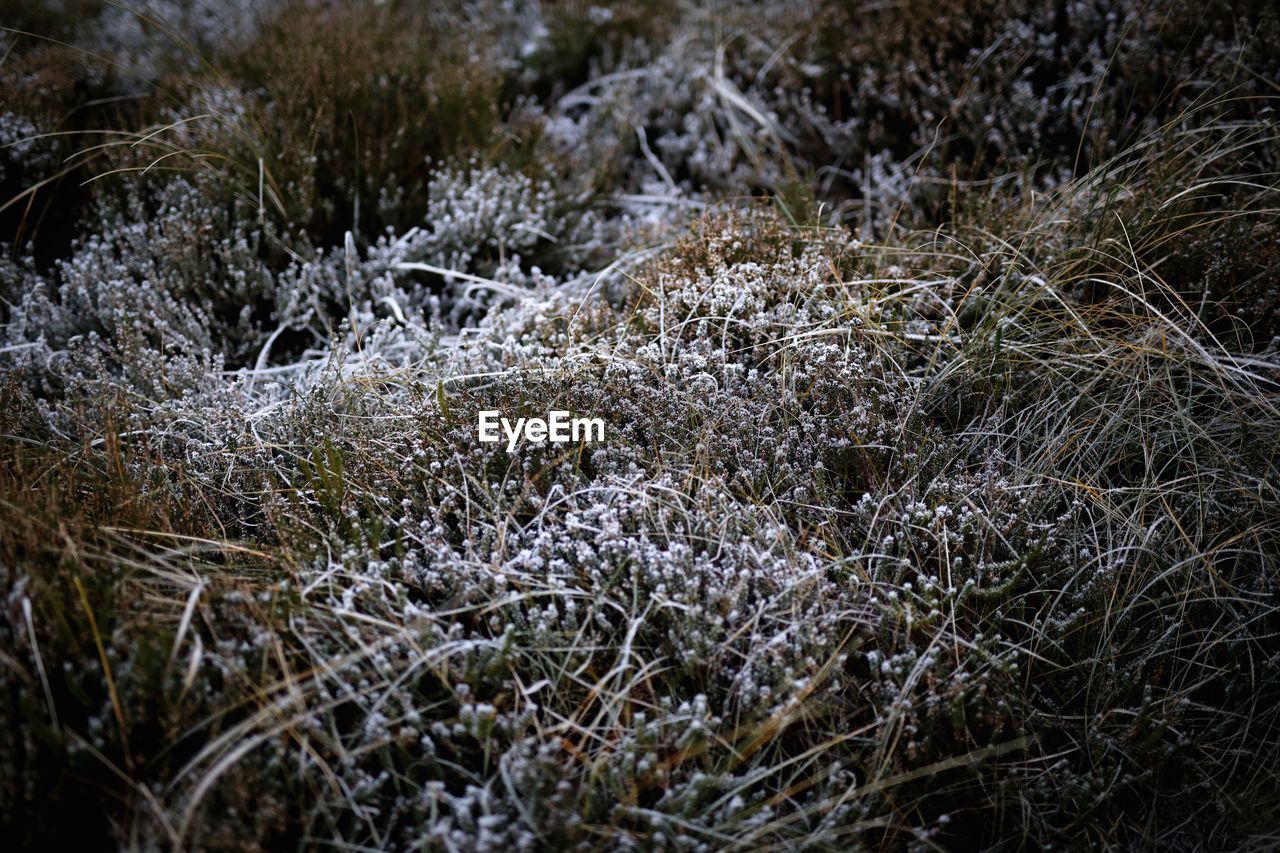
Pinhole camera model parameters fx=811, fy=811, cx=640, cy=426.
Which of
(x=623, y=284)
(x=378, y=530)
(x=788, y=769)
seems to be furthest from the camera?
(x=623, y=284)

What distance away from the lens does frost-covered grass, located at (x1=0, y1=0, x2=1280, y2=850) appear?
1.56m

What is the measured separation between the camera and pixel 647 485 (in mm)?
2004

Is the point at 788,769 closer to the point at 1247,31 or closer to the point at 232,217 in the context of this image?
the point at 232,217

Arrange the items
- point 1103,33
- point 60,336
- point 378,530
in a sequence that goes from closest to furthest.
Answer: point 378,530 < point 60,336 < point 1103,33

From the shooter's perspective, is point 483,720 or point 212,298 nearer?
point 483,720

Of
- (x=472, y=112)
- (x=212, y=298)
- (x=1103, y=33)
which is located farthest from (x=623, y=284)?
(x=1103, y=33)

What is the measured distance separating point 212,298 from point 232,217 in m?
0.36

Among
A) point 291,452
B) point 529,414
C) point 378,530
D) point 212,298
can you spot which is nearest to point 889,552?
point 529,414

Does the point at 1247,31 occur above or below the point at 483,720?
above

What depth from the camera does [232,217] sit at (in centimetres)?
319

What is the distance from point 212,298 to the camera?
307 centimetres

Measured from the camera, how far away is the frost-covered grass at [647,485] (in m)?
1.56

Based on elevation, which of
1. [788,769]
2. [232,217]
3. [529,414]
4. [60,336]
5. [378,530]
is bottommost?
[788,769]

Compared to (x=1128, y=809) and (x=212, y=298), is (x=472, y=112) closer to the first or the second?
(x=212, y=298)
